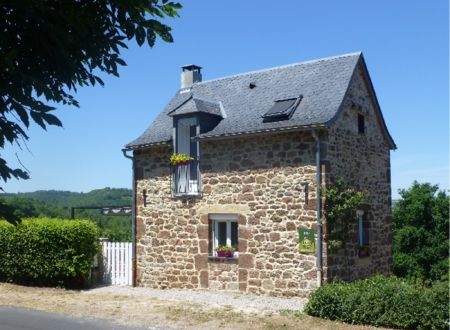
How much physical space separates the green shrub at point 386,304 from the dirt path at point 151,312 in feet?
1.08

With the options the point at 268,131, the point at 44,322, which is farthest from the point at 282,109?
the point at 44,322

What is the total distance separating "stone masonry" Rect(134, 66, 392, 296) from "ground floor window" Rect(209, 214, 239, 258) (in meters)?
0.18

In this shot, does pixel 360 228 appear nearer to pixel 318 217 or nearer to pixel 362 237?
pixel 362 237

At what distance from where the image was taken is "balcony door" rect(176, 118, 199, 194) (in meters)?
15.0

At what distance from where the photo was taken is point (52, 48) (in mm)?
4055

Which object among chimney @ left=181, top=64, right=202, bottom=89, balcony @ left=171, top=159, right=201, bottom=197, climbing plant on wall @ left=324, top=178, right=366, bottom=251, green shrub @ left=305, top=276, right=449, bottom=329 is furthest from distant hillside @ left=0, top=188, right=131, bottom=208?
green shrub @ left=305, top=276, right=449, bottom=329

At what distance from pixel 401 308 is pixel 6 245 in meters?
11.6

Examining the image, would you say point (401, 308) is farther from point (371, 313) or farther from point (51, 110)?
point (51, 110)

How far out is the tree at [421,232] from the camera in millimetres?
16516

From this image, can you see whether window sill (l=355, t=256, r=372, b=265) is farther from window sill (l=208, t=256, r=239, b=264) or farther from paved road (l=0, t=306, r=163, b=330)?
paved road (l=0, t=306, r=163, b=330)

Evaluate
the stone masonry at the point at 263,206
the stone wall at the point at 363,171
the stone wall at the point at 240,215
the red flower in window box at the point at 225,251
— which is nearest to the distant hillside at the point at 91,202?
the stone wall at the point at 240,215

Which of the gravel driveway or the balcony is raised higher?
the balcony

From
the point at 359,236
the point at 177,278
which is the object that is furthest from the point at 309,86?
the point at 177,278

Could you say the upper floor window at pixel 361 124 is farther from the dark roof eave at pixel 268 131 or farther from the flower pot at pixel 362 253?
the flower pot at pixel 362 253
